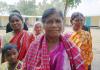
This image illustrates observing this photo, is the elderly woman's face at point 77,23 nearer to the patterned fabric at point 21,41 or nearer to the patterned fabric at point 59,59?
the patterned fabric at point 21,41

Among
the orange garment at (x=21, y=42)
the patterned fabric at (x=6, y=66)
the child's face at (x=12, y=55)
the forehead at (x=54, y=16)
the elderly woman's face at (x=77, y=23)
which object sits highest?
the forehead at (x=54, y=16)

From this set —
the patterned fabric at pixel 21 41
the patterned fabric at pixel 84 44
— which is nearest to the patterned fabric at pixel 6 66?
the patterned fabric at pixel 21 41

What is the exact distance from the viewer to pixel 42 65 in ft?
11.0

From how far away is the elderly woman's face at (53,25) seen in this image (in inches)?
134

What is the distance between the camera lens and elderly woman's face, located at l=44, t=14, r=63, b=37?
3.40 meters

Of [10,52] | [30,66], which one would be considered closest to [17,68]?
[10,52]

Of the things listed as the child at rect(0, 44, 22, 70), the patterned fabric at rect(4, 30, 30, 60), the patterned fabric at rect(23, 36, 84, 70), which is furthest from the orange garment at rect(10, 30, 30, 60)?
the patterned fabric at rect(23, 36, 84, 70)

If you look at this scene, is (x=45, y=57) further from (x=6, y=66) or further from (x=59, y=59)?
(x=6, y=66)

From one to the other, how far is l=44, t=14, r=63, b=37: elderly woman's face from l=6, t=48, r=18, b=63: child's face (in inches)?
55.7

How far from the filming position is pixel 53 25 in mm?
3389

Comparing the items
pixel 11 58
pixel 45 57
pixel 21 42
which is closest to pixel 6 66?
pixel 11 58

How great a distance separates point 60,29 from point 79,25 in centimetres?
261

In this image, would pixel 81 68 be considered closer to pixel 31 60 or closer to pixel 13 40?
pixel 31 60

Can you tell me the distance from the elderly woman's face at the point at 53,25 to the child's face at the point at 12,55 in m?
1.41
